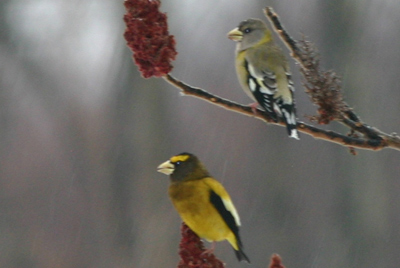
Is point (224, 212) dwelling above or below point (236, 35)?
below

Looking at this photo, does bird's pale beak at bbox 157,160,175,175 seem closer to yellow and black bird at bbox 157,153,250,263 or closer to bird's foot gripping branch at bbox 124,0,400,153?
yellow and black bird at bbox 157,153,250,263

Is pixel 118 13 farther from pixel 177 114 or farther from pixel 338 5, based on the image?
pixel 338 5

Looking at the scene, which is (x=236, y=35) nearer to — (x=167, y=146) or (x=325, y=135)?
(x=325, y=135)

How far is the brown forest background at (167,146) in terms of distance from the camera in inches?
57.8

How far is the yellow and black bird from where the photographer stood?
637 millimetres

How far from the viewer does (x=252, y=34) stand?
72 centimetres

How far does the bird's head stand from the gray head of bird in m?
0.17

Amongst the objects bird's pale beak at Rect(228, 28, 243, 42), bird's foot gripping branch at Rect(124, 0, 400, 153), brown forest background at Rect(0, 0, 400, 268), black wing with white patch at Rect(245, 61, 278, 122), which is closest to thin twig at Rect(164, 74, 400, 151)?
bird's foot gripping branch at Rect(124, 0, 400, 153)

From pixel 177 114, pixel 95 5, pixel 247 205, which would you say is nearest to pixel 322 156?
pixel 247 205

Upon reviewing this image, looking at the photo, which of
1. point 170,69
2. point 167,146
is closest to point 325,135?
point 170,69

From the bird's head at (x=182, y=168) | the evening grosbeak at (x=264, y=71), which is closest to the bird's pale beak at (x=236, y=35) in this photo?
the evening grosbeak at (x=264, y=71)

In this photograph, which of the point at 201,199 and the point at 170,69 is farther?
the point at 201,199

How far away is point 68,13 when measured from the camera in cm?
175

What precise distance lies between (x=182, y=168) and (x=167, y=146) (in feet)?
2.71
